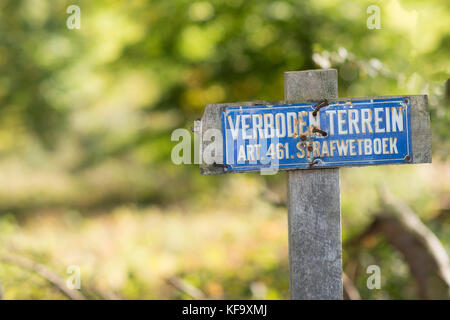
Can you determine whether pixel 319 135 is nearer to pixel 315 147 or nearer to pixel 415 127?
pixel 315 147

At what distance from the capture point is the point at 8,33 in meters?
8.52

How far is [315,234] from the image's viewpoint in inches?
68.6

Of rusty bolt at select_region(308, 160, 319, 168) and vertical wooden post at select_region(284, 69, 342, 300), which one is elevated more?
rusty bolt at select_region(308, 160, 319, 168)

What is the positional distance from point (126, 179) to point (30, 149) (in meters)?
4.80

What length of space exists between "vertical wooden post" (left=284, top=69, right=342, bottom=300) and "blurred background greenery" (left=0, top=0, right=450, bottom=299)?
92 centimetres

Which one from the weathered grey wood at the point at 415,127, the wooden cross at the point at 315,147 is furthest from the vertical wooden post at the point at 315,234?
the weathered grey wood at the point at 415,127

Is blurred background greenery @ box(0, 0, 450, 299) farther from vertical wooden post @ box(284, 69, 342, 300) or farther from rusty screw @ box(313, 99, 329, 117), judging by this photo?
vertical wooden post @ box(284, 69, 342, 300)

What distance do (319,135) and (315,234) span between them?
1.22ft

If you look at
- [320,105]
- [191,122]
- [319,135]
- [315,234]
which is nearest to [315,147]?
[319,135]

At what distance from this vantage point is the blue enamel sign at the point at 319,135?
1.72 m

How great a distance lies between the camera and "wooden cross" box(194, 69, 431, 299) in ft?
5.64

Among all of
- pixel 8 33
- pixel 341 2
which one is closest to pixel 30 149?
pixel 8 33

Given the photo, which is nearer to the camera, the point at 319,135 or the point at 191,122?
the point at 319,135

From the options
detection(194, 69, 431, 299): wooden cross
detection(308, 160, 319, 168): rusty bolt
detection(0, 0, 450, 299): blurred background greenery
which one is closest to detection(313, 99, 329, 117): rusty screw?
detection(194, 69, 431, 299): wooden cross
